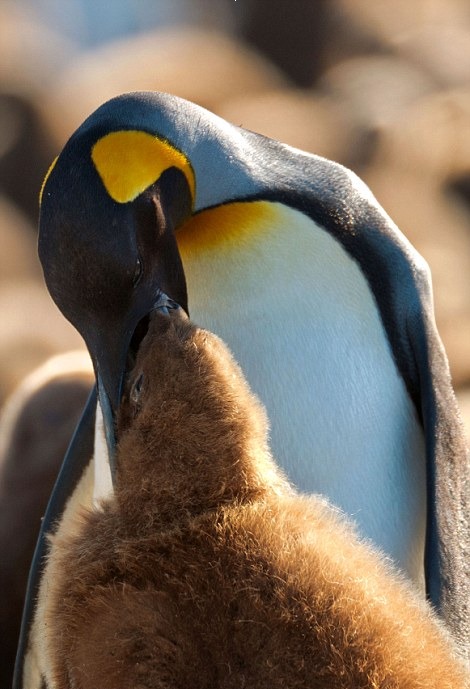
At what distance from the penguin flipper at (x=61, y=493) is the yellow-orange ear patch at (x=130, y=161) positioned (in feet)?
1.36

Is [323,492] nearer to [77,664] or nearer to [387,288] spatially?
[387,288]

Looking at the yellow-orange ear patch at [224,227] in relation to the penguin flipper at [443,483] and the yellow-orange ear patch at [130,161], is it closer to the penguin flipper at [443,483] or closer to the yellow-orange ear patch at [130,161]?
the yellow-orange ear patch at [130,161]

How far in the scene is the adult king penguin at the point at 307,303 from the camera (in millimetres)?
1331

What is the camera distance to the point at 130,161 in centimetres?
133

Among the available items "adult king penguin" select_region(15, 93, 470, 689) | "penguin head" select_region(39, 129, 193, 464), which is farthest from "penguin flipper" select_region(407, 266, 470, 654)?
"penguin head" select_region(39, 129, 193, 464)

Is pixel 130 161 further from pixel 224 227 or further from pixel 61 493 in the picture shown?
pixel 61 493

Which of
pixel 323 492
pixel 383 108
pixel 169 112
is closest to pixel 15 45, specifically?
pixel 383 108

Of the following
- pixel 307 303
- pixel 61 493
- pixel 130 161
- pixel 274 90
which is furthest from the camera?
pixel 274 90

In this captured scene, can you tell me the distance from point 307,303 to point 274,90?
248 cm

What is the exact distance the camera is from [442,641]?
0.88 meters

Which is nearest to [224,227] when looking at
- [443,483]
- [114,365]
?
[114,365]

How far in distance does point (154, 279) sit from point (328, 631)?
0.56 metres

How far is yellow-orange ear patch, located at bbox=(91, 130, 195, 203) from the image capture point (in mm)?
1298

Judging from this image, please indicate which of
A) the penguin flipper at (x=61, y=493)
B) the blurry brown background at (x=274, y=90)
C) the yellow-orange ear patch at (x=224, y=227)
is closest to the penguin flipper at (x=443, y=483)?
the yellow-orange ear patch at (x=224, y=227)
